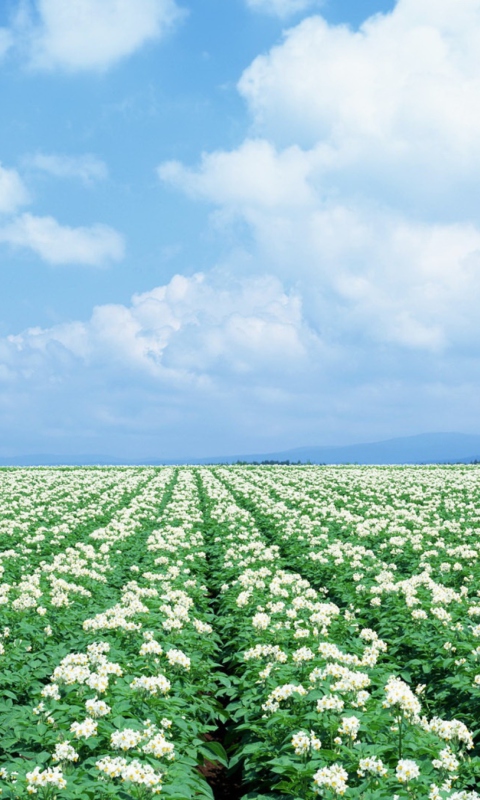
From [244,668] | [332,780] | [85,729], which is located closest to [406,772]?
[332,780]

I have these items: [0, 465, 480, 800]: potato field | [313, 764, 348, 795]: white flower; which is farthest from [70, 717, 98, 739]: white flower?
[313, 764, 348, 795]: white flower

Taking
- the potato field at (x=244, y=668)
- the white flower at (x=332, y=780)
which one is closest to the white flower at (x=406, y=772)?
the potato field at (x=244, y=668)

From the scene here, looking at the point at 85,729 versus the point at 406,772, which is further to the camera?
the point at 85,729

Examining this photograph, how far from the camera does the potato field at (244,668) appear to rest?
5531 mm

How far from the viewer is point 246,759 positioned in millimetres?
6664

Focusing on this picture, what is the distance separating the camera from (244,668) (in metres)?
9.41

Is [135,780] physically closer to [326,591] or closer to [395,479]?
[326,591]

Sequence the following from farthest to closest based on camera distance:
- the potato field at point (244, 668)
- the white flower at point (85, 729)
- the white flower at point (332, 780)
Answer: the white flower at point (85, 729) → the potato field at point (244, 668) → the white flower at point (332, 780)

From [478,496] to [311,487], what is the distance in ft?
28.6

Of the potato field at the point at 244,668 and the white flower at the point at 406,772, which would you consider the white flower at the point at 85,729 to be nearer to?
the potato field at the point at 244,668

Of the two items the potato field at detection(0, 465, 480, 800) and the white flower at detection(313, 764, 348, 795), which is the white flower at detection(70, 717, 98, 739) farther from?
the white flower at detection(313, 764, 348, 795)

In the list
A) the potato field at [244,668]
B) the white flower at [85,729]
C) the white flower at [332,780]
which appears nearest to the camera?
the white flower at [332,780]

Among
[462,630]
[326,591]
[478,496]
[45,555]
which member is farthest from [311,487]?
[462,630]

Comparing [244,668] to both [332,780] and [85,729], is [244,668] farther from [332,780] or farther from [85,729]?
[332,780]
